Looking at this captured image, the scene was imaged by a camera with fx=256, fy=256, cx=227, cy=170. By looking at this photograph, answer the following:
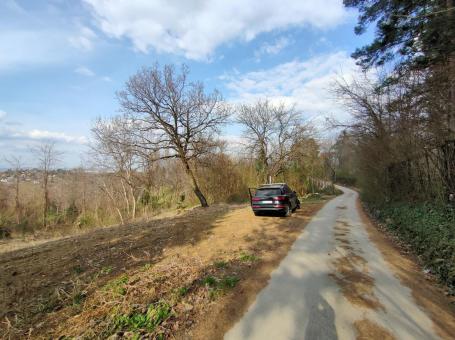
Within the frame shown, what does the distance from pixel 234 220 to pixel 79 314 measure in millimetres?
8583

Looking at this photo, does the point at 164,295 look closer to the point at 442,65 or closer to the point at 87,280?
the point at 87,280

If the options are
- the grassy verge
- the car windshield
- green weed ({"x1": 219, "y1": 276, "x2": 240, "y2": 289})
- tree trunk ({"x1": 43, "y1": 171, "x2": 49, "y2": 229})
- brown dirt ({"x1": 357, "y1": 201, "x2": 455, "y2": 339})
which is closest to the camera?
brown dirt ({"x1": 357, "y1": 201, "x2": 455, "y2": 339})

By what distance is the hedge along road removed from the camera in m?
3.37

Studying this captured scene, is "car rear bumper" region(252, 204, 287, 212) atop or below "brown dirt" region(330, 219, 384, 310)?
atop

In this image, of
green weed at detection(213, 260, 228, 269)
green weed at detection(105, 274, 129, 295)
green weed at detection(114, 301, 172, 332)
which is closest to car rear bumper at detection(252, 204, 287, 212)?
green weed at detection(213, 260, 228, 269)

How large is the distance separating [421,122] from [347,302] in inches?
305

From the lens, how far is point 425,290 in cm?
461

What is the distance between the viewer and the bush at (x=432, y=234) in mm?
5229

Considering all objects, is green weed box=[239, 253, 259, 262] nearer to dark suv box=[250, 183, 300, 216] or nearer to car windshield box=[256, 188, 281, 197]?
dark suv box=[250, 183, 300, 216]

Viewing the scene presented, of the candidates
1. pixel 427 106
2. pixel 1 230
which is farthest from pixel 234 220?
pixel 1 230

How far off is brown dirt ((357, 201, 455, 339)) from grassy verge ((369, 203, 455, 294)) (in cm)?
23

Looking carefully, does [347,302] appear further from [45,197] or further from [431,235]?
[45,197]

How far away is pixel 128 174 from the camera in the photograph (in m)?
22.1

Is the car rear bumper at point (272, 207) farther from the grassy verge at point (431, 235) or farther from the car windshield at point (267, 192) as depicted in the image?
the grassy verge at point (431, 235)
